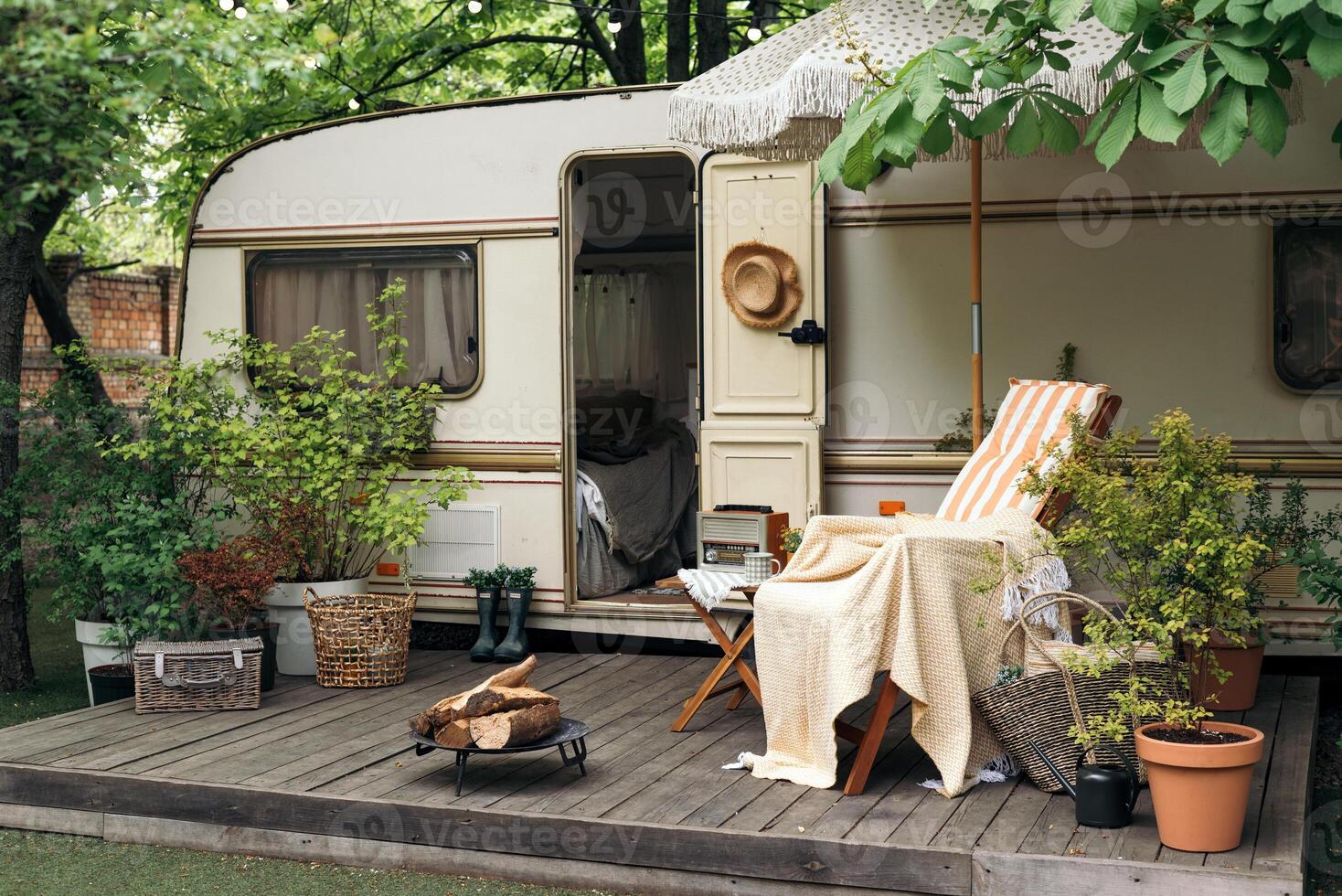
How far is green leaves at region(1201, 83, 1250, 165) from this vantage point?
3232 mm

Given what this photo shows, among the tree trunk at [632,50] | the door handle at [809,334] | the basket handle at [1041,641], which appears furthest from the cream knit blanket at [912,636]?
the tree trunk at [632,50]

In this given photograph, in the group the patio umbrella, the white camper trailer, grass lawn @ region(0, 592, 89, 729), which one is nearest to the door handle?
the white camper trailer

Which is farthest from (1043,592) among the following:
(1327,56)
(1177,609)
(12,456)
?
(12,456)

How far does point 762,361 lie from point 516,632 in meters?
1.64

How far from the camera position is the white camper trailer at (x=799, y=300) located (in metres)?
5.58

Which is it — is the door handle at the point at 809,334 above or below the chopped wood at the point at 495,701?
above

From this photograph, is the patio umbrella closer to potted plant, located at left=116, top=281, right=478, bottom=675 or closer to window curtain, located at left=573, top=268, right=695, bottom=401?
potted plant, located at left=116, top=281, right=478, bottom=675

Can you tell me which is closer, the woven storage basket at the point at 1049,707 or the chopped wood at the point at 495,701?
the woven storage basket at the point at 1049,707

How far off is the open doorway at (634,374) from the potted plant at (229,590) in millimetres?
1548

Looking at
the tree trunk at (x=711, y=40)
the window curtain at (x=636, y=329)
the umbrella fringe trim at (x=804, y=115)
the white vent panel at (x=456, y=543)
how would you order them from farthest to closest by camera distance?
the tree trunk at (x=711, y=40) < the window curtain at (x=636, y=329) < the white vent panel at (x=456, y=543) < the umbrella fringe trim at (x=804, y=115)

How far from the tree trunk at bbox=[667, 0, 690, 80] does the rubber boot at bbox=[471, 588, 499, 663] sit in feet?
14.2

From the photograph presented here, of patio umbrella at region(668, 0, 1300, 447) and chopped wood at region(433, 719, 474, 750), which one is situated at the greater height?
patio umbrella at region(668, 0, 1300, 447)

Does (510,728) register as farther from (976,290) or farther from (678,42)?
(678,42)

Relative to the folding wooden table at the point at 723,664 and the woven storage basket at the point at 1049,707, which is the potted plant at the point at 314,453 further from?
the woven storage basket at the point at 1049,707
